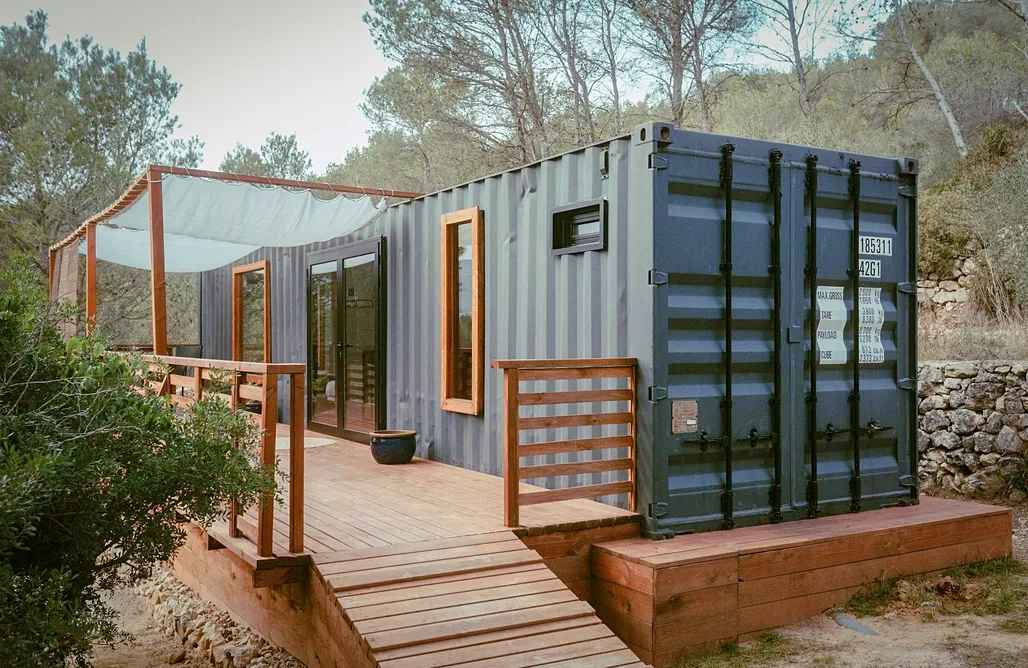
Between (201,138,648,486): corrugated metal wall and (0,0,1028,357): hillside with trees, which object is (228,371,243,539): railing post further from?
(0,0,1028,357): hillside with trees

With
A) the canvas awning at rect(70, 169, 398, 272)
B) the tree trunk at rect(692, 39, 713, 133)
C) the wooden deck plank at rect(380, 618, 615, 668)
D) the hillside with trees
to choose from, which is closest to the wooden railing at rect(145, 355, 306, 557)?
the wooden deck plank at rect(380, 618, 615, 668)

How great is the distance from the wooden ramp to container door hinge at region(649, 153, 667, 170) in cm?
197

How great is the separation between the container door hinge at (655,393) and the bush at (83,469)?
6.16ft

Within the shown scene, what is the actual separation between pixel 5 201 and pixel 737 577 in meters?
15.9

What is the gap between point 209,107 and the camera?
25.9 meters

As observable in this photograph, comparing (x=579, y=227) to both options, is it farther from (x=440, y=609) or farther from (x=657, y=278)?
(x=440, y=609)

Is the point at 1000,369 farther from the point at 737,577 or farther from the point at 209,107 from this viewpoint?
the point at 209,107

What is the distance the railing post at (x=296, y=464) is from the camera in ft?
12.2

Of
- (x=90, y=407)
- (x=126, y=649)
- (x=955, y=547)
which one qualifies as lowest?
(x=126, y=649)

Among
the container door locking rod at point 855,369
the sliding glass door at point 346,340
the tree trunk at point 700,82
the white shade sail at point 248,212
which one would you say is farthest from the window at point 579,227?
the tree trunk at point 700,82

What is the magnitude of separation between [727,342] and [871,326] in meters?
1.18

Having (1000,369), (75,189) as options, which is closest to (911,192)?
(1000,369)

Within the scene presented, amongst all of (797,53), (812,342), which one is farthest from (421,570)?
(797,53)

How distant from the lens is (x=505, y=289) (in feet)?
18.9
